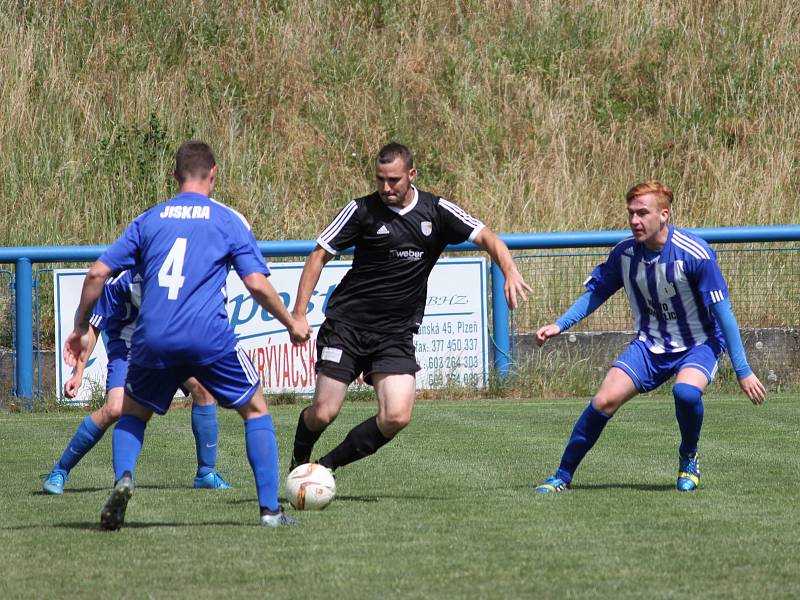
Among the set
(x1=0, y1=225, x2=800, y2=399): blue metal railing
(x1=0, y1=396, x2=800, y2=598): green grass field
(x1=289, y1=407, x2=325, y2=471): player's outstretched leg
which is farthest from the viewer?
(x1=0, y1=225, x2=800, y2=399): blue metal railing

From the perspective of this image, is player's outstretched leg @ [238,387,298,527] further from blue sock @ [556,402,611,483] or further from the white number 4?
blue sock @ [556,402,611,483]

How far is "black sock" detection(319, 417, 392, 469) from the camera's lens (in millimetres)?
7184

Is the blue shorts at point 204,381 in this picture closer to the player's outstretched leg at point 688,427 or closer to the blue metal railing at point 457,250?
the player's outstretched leg at point 688,427

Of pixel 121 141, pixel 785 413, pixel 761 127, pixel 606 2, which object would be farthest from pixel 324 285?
pixel 606 2

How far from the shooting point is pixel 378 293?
725 centimetres

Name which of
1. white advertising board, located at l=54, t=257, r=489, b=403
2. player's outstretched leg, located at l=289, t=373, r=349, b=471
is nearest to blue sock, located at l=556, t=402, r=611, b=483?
player's outstretched leg, located at l=289, t=373, r=349, b=471

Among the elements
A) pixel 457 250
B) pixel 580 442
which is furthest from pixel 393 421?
pixel 457 250

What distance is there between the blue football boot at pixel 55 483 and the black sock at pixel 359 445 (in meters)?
1.52

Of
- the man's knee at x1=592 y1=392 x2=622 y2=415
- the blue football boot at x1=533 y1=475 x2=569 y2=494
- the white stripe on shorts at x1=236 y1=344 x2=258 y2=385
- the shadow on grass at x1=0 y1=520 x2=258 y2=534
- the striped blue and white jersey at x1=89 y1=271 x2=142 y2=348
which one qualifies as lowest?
the blue football boot at x1=533 y1=475 x2=569 y2=494

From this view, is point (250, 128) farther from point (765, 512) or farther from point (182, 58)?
point (765, 512)

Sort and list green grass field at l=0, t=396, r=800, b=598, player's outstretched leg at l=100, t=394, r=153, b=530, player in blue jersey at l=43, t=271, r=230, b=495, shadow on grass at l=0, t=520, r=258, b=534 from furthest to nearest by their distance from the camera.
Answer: player in blue jersey at l=43, t=271, r=230, b=495 → shadow on grass at l=0, t=520, r=258, b=534 → player's outstretched leg at l=100, t=394, r=153, b=530 → green grass field at l=0, t=396, r=800, b=598

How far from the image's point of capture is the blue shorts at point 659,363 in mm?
7230

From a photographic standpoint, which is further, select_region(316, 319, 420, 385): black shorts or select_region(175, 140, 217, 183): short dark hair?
select_region(316, 319, 420, 385): black shorts

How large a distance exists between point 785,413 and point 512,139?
8.58 metres
